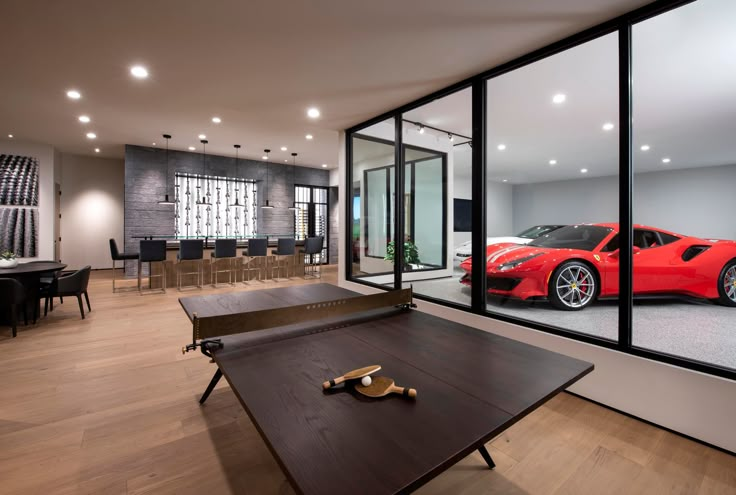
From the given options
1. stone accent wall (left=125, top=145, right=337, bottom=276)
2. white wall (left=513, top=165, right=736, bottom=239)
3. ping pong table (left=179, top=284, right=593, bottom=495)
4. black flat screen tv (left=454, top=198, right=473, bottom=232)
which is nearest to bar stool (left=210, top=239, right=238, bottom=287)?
stone accent wall (left=125, top=145, right=337, bottom=276)

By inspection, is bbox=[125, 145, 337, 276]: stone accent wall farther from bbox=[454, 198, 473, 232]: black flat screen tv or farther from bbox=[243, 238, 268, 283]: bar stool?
bbox=[454, 198, 473, 232]: black flat screen tv

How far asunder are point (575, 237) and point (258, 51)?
320cm

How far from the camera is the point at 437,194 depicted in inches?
207

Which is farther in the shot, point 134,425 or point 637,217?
point 637,217

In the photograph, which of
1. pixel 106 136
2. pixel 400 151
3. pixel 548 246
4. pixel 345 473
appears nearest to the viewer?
pixel 345 473

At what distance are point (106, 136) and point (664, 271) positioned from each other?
8343 millimetres

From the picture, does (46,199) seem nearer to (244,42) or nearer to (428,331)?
(244,42)

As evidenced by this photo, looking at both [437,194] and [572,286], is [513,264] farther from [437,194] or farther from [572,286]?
[437,194]

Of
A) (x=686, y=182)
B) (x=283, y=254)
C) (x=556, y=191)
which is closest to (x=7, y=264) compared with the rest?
(x=283, y=254)

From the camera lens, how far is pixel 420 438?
2.77ft

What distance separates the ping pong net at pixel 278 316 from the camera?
1439mm

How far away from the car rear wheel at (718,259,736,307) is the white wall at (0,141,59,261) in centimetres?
977

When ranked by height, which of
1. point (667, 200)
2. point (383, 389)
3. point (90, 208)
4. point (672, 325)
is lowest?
point (672, 325)

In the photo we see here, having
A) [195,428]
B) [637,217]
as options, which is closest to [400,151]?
[637,217]
